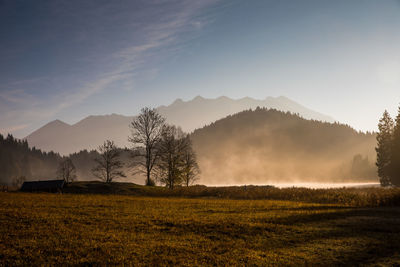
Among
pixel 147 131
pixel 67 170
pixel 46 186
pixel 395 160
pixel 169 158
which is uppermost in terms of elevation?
pixel 147 131

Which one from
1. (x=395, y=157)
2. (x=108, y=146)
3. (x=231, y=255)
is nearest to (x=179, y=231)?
(x=231, y=255)

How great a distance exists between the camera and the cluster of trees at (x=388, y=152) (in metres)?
65.4

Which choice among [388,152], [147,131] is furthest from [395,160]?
[147,131]

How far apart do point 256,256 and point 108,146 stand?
79516mm

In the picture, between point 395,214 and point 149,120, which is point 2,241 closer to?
point 395,214

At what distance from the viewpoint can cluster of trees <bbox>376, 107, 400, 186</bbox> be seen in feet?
215

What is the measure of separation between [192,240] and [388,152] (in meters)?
76.6

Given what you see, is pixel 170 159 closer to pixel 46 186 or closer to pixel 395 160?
pixel 46 186

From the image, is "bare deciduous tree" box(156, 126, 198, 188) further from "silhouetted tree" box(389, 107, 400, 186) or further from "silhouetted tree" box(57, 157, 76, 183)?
"silhouetted tree" box(57, 157, 76, 183)

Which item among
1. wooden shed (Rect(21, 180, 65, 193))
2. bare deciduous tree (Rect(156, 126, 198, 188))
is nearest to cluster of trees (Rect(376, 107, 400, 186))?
bare deciduous tree (Rect(156, 126, 198, 188))

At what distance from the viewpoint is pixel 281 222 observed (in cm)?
1769

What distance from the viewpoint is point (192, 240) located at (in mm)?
13375

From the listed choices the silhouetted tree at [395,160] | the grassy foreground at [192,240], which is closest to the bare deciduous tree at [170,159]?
the grassy foreground at [192,240]

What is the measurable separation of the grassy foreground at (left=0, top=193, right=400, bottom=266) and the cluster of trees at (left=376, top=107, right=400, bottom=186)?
56.1 meters
